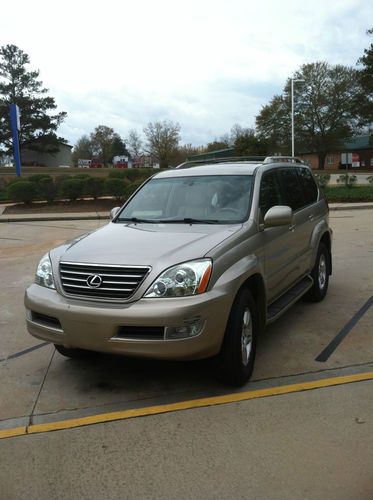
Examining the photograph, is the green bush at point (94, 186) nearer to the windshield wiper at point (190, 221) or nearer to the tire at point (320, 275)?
the tire at point (320, 275)

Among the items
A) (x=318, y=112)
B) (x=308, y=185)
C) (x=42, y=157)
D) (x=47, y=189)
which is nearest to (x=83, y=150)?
(x=42, y=157)

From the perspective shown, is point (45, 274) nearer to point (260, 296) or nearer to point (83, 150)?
point (260, 296)

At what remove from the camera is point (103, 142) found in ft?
307

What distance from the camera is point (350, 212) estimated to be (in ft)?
60.3

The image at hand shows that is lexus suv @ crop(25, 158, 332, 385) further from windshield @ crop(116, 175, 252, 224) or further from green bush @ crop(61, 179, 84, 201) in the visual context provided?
green bush @ crop(61, 179, 84, 201)

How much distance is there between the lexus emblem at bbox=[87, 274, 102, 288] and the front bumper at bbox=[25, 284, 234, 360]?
129 mm

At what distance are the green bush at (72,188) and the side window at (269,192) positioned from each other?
16782mm

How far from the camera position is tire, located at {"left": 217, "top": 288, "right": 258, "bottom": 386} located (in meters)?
3.82

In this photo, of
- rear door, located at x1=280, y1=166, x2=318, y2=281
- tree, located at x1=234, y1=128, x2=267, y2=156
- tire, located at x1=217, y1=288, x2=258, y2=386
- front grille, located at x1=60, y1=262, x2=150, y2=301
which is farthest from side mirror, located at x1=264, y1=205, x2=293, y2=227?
tree, located at x1=234, y1=128, x2=267, y2=156

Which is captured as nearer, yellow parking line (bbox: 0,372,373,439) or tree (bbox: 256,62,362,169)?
yellow parking line (bbox: 0,372,373,439)

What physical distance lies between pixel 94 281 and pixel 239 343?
1199mm

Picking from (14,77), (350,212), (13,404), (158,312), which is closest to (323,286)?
(158,312)

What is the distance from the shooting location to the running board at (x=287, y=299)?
4.71m

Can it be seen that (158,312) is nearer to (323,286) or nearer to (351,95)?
(323,286)
